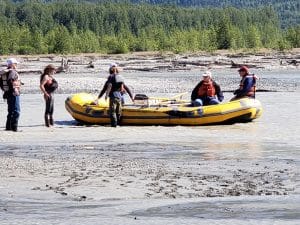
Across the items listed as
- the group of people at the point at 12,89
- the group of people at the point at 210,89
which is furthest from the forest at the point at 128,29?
the group of people at the point at 12,89

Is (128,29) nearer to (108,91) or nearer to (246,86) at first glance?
(246,86)

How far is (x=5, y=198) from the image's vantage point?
448 inches

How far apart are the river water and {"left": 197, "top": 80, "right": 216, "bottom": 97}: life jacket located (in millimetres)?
926

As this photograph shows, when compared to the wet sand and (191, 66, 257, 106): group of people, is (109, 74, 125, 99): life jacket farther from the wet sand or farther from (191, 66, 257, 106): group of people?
(191, 66, 257, 106): group of people

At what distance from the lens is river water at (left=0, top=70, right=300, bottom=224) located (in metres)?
10.2

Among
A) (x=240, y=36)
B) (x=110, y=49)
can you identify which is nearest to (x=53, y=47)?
(x=110, y=49)

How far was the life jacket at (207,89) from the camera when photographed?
22250mm

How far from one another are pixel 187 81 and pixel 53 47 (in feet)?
220

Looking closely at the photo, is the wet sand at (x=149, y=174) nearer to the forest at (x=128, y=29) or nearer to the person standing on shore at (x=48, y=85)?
the person standing on shore at (x=48, y=85)

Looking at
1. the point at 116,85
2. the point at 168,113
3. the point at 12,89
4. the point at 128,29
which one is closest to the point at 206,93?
the point at 168,113

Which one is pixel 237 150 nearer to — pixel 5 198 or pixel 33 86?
pixel 5 198

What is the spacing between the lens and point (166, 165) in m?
14.8

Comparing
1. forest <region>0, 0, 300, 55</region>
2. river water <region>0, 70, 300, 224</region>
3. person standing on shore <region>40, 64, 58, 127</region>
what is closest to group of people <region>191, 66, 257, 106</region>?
river water <region>0, 70, 300, 224</region>

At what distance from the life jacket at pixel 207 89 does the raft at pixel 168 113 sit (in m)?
0.41
